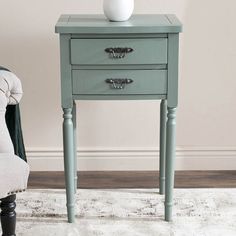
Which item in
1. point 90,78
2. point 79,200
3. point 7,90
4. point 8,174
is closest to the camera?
point 8,174

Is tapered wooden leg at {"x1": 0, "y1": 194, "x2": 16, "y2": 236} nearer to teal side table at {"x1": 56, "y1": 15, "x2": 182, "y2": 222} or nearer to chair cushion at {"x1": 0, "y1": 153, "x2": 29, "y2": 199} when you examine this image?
chair cushion at {"x1": 0, "y1": 153, "x2": 29, "y2": 199}

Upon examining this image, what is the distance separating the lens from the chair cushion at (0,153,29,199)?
178 centimetres

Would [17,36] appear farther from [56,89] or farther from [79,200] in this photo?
[79,200]

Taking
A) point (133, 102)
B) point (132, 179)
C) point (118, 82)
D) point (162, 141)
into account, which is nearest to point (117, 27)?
point (118, 82)

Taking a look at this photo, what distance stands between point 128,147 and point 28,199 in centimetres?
58

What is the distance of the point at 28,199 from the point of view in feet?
8.20

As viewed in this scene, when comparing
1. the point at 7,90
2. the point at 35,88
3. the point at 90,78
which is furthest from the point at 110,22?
the point at 35,88

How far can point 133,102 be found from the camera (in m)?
2.76

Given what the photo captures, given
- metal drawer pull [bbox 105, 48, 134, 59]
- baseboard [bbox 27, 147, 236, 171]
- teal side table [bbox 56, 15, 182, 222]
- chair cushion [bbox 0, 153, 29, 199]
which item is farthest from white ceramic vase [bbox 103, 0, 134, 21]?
baseboard [bbox 27, 147, 236, 171]

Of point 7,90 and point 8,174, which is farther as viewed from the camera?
point 7,90

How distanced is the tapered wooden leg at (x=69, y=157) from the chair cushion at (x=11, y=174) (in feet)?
1.20

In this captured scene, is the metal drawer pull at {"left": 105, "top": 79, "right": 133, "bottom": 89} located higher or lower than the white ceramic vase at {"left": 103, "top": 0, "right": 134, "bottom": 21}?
lower

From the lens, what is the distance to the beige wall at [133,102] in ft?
8.71

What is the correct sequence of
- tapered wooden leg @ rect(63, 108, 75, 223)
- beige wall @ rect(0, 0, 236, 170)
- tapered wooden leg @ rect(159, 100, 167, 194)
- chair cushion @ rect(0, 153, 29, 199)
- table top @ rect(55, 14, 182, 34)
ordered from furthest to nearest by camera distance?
beige wall @ rect(0, 0, 236, 170), tapered wooden leg @ rect(159, 100, 167, 194), tapered wooden leg @ rect(63, 108, 75, 223), table top @ rect(55, 14, 182, 34), chair cushion @ rect(0, 153, 29, 199)
